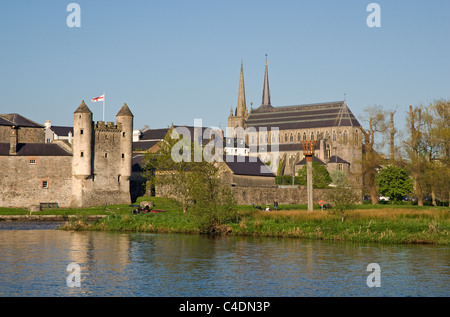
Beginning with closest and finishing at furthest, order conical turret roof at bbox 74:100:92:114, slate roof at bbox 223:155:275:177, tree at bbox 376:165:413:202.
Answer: conical turret roof at bbox 74:100:92:114 < tree at bbox 376:165:413:202 < slate roof at bbox 223:155:275:177

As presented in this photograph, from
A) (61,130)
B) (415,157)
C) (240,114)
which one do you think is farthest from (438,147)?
(240,114)

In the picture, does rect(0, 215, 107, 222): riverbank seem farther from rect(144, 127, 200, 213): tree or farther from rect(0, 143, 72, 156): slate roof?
rect(0, 143, 72, 156): slate roof

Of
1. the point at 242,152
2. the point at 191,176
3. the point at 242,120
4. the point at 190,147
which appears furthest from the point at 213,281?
the point at 242,120

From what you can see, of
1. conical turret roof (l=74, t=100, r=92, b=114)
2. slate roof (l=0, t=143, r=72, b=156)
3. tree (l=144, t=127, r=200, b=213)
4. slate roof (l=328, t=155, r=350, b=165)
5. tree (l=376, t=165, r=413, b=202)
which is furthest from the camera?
slate roof (l=328, t=155, r=350, b=165)

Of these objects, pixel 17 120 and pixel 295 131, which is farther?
pixel 295 131

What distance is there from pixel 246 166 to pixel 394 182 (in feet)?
69.3

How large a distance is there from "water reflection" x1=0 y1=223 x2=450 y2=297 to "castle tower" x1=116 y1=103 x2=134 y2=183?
3249cm

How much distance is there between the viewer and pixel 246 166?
297 feet

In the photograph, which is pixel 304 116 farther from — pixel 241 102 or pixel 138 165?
pixel 138 165

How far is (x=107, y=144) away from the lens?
72.2 metres

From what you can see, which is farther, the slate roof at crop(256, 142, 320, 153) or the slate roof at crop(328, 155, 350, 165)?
the slate roof at crop(256, 142, 320, 153)

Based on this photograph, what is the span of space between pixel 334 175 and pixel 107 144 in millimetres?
56946

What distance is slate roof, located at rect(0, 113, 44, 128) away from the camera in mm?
81938

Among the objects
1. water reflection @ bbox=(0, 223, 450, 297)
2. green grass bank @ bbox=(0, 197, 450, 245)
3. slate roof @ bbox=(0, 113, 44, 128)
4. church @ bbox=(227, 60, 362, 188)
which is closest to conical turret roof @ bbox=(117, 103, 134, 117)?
slate roof @ bbox=(0, 113, 44, 128)
